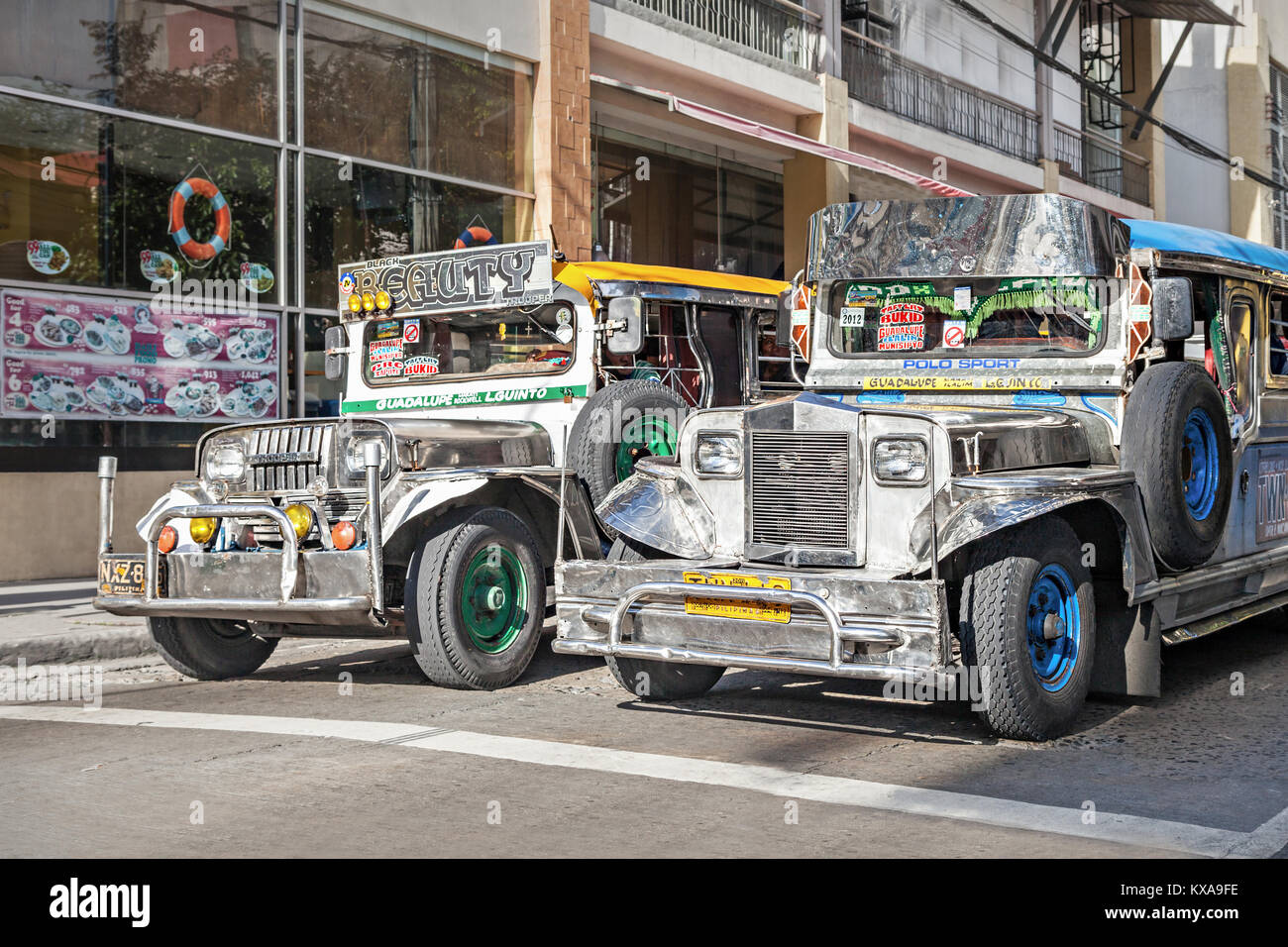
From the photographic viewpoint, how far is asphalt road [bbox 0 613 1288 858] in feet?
15.3

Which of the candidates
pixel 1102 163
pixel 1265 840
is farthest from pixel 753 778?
pixel 1102 163

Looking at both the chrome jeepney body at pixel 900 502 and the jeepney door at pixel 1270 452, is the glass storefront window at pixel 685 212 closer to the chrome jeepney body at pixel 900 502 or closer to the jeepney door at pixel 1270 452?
the jeepney door at pixel 1270 452

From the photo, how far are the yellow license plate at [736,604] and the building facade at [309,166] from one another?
3791 millimetres

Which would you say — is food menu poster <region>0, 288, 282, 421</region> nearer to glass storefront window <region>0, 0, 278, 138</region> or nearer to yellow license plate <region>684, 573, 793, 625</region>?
glass storefront window <region>0, 0, 278, 138</region>

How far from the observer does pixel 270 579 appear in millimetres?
7293

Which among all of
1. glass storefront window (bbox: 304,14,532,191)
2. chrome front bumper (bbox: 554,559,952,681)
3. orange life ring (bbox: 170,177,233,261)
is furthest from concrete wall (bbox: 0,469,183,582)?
chrome front bumper (bbox: 554,559,952,681)

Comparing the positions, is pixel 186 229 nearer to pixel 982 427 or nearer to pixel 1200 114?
pixel 982 427

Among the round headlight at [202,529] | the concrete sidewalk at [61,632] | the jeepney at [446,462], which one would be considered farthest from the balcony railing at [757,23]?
the round headlight at [202,529]

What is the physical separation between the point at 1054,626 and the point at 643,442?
303 cm

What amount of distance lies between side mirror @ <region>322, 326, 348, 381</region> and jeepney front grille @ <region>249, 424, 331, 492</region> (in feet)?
5.80

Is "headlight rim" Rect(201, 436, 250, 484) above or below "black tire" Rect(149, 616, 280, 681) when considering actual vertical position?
above
